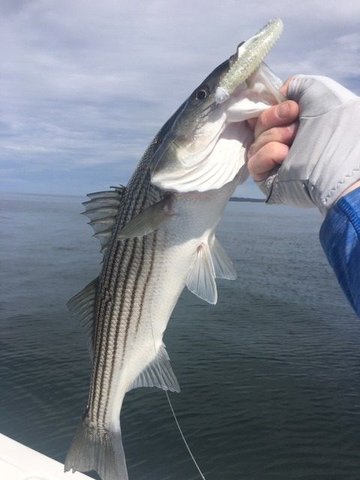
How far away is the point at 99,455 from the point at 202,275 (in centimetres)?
151

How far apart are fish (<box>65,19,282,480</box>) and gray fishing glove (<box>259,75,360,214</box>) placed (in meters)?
0.24

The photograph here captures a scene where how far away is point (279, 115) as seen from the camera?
2553 millimetres

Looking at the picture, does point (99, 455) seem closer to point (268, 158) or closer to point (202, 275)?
point (202, 275)

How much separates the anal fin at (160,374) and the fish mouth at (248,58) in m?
1.78

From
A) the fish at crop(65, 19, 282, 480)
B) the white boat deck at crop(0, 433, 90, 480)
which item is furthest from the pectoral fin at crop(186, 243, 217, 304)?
the white boat deck at crop(0, 433, 90, 480)

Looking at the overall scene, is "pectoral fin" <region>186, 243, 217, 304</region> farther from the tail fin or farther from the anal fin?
the tail fin

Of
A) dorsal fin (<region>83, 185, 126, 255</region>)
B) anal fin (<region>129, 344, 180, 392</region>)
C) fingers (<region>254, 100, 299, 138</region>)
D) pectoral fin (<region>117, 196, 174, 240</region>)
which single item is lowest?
anal fin (<region>129, 344, 180, 392</region>)

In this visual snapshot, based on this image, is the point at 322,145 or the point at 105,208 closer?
the point at 322,145

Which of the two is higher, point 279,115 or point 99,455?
point 279,115

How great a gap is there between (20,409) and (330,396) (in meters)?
8.05

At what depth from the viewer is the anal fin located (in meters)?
3.36

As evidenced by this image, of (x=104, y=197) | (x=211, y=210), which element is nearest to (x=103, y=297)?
(x=104, y=197)

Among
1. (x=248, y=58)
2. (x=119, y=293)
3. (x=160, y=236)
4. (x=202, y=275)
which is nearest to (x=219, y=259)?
(x=202, y=275)

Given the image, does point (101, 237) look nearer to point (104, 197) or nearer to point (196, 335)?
point (104, 197)
